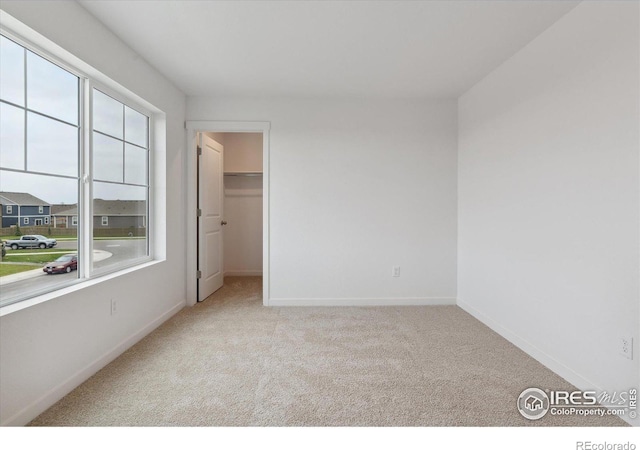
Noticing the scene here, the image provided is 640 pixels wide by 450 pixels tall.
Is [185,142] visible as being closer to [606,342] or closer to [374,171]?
[374,171]

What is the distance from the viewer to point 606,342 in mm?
1957

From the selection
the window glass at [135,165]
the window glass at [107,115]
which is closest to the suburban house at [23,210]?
the window glass at [107,115]

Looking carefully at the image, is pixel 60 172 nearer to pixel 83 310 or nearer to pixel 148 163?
pixel 83 310

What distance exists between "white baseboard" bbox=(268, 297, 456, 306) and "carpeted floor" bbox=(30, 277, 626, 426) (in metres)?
0.50

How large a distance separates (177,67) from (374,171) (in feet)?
7.45

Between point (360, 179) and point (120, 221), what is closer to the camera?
point (120, 221)

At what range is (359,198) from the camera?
390 cm

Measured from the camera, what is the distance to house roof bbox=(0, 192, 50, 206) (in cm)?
177

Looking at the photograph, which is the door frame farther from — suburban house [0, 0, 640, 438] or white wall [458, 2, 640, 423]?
white wall [458, 2, 640, 423]

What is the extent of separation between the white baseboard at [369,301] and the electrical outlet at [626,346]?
6.87 ft

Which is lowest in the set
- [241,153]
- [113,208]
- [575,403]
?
[575,403]

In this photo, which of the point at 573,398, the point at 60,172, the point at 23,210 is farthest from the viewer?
the point at 60,172

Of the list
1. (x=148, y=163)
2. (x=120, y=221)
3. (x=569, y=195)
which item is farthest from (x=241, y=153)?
(x=569, y=195)

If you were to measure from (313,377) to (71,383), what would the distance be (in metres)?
1.48
